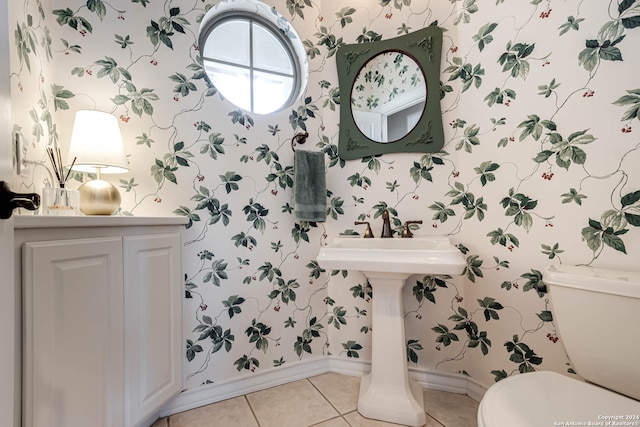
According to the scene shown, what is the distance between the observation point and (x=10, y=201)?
0.50 metres

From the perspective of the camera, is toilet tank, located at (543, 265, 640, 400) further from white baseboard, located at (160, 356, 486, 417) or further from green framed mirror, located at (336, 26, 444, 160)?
green framed mirror, located at (336, 26, 444, 160)

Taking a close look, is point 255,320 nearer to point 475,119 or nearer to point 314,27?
Result: point 475,119

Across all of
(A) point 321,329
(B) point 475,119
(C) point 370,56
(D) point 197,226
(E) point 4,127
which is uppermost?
(C) point 370,56

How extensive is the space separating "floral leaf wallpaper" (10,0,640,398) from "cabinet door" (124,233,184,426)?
0.14 meters

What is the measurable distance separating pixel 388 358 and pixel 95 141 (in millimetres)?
1540

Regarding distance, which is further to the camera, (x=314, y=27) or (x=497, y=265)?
(x=314, y=27)

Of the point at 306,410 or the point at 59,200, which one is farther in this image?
the point at 306,410

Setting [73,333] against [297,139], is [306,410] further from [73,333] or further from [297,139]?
[297,139]

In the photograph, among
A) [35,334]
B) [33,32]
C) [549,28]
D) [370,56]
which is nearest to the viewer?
[35,334]

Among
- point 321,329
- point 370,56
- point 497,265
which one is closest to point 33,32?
point 370,56

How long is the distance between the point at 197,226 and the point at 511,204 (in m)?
1.51

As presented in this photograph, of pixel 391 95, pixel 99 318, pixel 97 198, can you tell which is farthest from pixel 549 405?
pixel 97 198

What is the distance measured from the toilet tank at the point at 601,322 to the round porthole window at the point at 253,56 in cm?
156

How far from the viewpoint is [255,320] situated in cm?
150
